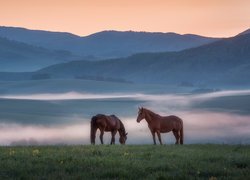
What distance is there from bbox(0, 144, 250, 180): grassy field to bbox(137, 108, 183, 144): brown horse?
9.60 metres

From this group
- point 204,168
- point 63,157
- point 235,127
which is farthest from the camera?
point 235,127

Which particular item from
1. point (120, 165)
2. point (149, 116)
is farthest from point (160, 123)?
point (120, 165)

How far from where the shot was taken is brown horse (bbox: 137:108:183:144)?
30358 millimetres

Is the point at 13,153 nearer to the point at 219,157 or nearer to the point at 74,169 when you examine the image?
the point at 74,169

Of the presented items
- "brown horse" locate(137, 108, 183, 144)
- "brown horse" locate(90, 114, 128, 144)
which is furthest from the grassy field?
"brown horse" locate(90, 114, 128, 144)

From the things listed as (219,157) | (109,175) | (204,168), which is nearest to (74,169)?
(109,175)

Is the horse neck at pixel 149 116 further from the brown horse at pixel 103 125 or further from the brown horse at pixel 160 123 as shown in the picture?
the brown horse at pixel 103 125

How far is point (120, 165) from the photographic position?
57.2 ft

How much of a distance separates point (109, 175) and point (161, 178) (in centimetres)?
143

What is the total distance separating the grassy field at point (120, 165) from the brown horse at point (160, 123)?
31.5 ft

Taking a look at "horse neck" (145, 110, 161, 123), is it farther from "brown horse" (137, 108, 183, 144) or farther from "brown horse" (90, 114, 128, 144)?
"brown horse" (90, 114, 128, 144)

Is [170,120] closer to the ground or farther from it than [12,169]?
farther from it

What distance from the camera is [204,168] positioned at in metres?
17.0

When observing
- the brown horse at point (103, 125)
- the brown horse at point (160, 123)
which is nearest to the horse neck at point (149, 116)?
the brown horse at point (160, 123)
